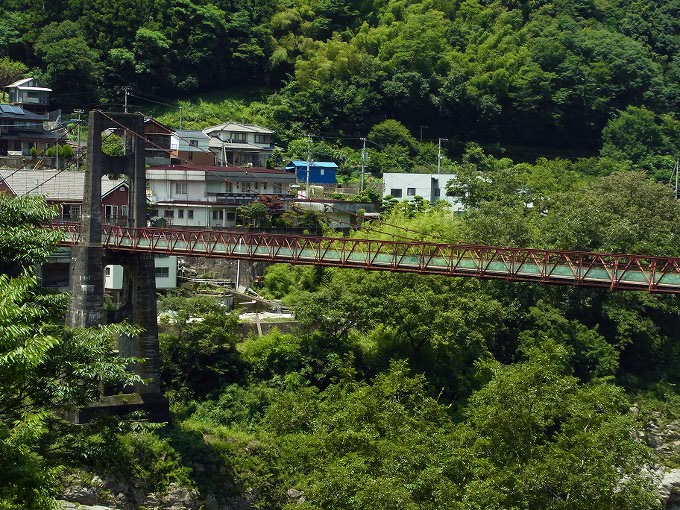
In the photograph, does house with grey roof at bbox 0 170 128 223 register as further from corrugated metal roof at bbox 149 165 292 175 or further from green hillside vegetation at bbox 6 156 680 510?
green hillside vegetation at bbox 6 156 680 510

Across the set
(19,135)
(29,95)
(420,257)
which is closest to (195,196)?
(19,135)

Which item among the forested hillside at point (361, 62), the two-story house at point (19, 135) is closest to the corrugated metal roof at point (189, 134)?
the two-story house at point (19, 135)

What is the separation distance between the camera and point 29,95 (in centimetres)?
5441

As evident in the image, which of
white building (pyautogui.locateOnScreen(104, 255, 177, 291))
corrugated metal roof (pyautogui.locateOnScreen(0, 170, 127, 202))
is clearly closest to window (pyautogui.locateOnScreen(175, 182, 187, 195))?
corrugated metal roof (pyautogui.locateOnScreen(0, 170, 127, 202))

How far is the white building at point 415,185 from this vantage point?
5244 cm

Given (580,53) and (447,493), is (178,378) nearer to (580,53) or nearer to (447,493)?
(447,493)

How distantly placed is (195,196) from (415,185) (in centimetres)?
1165

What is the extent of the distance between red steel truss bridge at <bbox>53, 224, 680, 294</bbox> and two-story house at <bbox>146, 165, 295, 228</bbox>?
11.5 meters

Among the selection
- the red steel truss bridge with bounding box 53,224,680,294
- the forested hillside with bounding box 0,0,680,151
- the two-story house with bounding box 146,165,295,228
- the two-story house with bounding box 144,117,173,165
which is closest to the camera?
the red steel truss bridge with bounding box 53,224,680,294

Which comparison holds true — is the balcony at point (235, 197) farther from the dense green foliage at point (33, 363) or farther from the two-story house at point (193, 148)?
the dense green foliage at point (33, 363)

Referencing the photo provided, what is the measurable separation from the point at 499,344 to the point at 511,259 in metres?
8.42

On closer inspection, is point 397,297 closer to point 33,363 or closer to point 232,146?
point 33,363

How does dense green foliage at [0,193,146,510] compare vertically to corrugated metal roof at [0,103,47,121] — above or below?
below

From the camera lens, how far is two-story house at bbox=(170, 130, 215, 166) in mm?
49781
